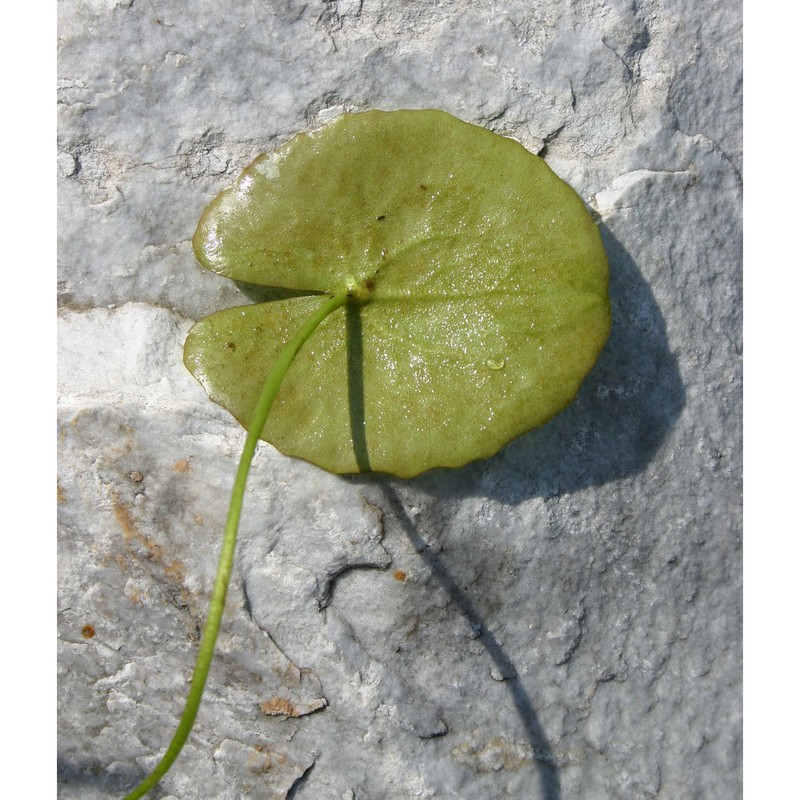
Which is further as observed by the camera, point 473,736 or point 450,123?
point 473,736

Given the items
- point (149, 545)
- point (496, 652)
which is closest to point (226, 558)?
point (149, 545)

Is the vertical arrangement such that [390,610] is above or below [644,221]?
below

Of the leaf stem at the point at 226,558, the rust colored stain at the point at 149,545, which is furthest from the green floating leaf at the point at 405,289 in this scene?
the rust colored stain at the point at 149,545

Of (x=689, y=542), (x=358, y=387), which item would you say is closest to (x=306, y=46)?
(x=358, y=387)

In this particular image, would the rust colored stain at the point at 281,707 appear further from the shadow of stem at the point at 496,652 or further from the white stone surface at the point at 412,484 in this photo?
the shadow of stem at the point at 496,652

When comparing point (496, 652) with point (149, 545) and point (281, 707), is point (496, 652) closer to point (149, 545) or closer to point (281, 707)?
point (281, 707)

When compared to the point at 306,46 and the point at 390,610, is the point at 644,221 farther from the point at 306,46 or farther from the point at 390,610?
the point at 390,610
